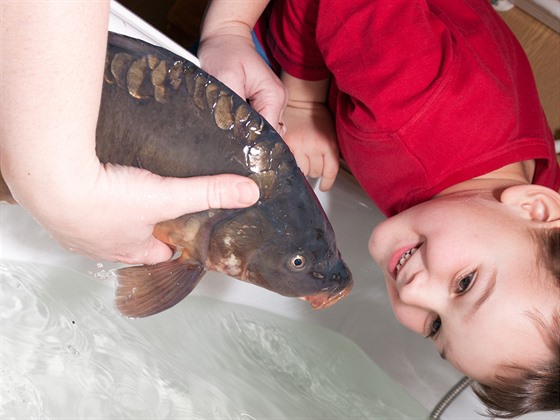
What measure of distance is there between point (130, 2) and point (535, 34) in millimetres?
863

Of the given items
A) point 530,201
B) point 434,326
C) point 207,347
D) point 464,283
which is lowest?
point 207,347

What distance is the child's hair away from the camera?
1011 mm

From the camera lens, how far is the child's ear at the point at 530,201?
109cm

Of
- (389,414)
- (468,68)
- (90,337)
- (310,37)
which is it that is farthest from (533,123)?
(90,337)

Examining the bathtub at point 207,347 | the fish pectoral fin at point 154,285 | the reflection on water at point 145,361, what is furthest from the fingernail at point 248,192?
the reflection on water at point 145,361

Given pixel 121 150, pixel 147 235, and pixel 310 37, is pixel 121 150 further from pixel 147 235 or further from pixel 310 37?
pixel 310 37

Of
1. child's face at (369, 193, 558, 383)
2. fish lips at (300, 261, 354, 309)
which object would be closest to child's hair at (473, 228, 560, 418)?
child's face at (369, 193, 558, 383)

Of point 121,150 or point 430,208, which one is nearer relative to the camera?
point 121,150

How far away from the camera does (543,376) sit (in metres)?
1.03

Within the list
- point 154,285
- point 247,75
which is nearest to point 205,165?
point 154,285

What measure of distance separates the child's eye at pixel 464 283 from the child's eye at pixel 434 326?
0.09 m

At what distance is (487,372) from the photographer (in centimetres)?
108

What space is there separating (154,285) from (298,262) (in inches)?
6.7

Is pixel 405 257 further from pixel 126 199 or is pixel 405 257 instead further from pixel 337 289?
pixel 126 199
